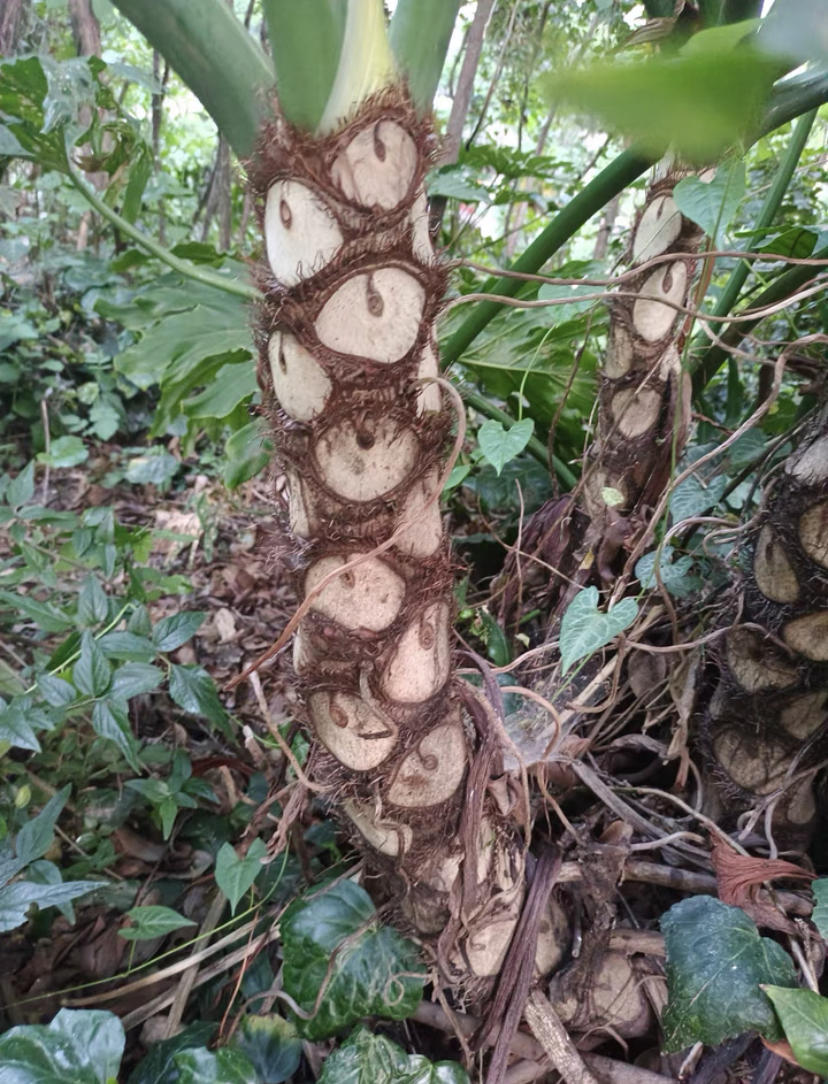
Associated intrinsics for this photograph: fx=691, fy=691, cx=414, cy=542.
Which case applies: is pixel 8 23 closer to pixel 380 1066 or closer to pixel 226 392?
pixel 226 392

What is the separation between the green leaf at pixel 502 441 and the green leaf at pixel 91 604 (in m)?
0.50

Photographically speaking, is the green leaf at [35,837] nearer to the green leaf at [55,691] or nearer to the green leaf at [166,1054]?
the green leaf at [55,691]

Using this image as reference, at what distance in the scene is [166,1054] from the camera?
66cm

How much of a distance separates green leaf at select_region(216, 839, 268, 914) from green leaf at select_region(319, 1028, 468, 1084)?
16 centimetres

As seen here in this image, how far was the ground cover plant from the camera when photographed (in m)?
0.44

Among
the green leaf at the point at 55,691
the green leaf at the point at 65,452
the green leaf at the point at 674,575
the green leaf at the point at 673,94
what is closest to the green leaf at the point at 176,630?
the green leaf at the point at 55,691

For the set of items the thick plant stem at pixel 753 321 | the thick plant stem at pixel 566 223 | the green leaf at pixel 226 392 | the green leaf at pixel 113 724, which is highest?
the green leaf at pixel 226 392

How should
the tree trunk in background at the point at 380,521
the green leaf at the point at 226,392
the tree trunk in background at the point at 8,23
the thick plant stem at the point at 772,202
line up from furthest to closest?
the tree trunk in background at the point at 8,23 < the green leaf at the point at 226,392 < the thick plant stem at the point at 772,202 < the tree trunk in background at the point at 380,521

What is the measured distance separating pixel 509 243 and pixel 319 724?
2.81 m

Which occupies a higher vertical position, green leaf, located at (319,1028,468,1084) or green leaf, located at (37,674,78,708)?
green leaf, located at (37,674,78,708)

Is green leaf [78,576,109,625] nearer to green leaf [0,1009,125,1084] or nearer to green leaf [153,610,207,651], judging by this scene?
green leaf [153,610,207,651]

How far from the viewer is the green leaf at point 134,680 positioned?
0.75m

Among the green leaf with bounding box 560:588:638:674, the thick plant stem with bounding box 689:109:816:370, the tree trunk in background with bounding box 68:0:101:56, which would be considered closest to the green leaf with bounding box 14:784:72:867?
the green leaf with bounding box 560:588:638:674

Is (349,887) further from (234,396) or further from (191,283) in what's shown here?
(191,283)
